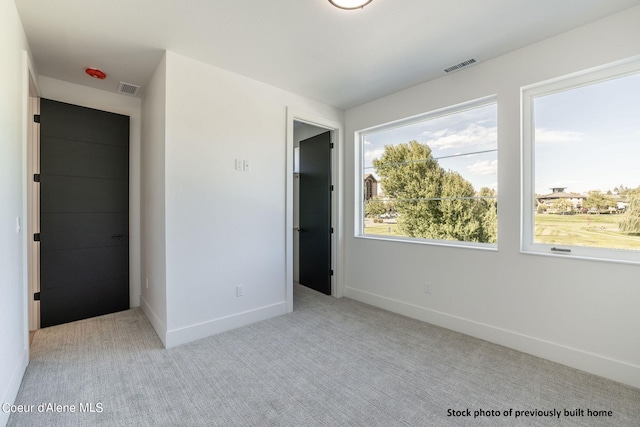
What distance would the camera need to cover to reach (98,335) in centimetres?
277

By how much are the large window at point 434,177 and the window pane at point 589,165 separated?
393 mm

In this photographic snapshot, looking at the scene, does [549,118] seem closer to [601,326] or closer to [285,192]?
[601,326]

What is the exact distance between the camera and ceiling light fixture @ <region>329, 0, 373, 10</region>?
1.88 m

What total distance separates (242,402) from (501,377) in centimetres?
186

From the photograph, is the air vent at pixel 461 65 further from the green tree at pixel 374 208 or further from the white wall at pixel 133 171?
the white wall at pixel 133 171

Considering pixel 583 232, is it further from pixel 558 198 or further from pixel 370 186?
pixel 370 186

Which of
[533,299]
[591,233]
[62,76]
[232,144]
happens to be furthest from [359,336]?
[62,76]

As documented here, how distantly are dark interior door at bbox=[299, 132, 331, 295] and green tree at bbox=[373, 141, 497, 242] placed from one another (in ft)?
2.66

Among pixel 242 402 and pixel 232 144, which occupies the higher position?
pixel 232 144

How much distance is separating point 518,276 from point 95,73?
177 inches

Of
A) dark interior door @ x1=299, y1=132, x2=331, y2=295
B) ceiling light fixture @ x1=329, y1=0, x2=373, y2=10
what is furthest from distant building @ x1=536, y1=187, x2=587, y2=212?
dark interior door @ x1=299, y1=132, x2=331, y2=295

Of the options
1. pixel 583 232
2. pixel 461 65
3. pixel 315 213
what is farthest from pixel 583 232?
pixel 315 213

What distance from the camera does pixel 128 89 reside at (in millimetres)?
3330

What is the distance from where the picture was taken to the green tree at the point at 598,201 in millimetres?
2229
